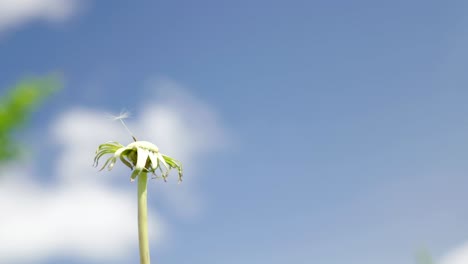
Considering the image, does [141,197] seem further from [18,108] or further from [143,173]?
[18,108]

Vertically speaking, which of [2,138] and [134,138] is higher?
[134,138]

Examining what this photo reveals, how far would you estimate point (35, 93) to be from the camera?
5000 mm

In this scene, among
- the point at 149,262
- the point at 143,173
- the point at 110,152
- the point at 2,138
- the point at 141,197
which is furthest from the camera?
the point at 110,152

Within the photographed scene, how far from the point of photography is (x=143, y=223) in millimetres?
6832

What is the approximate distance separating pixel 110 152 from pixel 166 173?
0.90 meters

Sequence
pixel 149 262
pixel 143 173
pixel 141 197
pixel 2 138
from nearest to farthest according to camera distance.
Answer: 1. pixel 2 138
2. pixel 149 262
3. pixel 141 197
4. pixel 143 173

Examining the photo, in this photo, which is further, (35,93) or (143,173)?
(143,173)

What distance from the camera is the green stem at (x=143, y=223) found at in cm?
657

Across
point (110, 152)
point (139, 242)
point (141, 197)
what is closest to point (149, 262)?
point (139, 242)

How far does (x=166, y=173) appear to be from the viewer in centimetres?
813

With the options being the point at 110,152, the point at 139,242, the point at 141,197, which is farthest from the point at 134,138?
the point at 139,242

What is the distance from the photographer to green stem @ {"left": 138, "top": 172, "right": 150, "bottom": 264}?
6.57m

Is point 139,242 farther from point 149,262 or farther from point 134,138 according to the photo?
point 134,138

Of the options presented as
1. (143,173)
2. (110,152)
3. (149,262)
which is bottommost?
(149,262)
